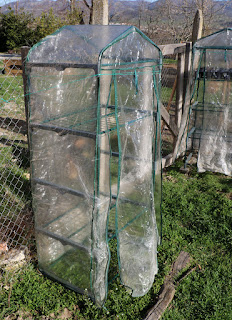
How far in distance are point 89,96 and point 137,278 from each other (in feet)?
5.29

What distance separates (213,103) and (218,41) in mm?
943

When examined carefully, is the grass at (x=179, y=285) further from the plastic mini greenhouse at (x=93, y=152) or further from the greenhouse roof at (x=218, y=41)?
the greenhouse roof at (x=218, y=41)

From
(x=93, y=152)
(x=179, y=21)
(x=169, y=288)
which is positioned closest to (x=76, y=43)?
(x=93, y=152)

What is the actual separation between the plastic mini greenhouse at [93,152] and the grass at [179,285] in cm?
12

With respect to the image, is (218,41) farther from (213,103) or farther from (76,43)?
(76,43)

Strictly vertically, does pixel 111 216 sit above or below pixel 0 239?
above

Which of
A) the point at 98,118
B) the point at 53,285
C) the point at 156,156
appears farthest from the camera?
the point at 156,156

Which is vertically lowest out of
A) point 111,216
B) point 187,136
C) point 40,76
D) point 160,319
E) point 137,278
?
point 160,319

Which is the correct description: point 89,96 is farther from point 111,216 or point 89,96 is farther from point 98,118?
point 111,216

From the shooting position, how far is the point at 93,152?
8.08ft

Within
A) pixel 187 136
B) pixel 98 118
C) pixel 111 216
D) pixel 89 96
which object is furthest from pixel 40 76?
pixel 187 136

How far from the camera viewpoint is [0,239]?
3.42 meters

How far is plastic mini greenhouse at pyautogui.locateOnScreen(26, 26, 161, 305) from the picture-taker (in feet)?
8.17

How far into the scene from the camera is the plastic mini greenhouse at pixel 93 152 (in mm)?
2490
